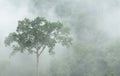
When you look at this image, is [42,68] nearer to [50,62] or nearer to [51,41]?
[50,62]

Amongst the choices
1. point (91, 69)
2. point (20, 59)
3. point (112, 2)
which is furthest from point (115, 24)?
point (20, 59)

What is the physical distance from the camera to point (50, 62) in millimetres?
48344

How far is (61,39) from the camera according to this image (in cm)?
3606

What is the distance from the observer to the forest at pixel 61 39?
3522 centimetres

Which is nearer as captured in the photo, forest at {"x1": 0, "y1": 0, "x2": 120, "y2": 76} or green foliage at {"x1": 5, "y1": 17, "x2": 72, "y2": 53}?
green foliage at {"x1": 5, "y1": 17, "x2": 72, "y2": 53}

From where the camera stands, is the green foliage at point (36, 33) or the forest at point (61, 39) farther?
the forest at point (61, 39)

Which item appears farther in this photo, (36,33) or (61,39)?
(61,39)

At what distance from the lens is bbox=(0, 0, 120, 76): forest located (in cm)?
3522

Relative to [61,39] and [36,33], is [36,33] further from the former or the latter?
[61,39]

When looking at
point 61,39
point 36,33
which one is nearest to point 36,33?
point 36,33

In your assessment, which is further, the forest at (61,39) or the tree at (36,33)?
the forest at (61,39)

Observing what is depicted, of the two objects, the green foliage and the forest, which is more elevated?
the forest

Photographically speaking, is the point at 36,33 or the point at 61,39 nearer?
the point at 36,33

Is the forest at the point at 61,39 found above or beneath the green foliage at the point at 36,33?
above
